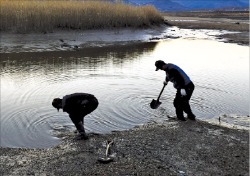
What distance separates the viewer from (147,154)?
753cm

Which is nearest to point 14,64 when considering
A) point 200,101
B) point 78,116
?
point 200,101

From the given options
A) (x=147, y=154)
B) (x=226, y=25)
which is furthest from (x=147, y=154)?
(x=226, y=25)

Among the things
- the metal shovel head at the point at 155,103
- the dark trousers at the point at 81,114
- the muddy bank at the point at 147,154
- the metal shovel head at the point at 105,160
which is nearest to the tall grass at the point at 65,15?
the metal shovel head at the point at 155,103

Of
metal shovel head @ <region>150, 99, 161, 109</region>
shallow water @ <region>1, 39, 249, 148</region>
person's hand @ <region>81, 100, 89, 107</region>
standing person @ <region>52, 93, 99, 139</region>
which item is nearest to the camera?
→ standing person @ <region>52, 93, 99, 139</region>

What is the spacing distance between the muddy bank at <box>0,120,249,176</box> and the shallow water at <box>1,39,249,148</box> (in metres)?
1.08

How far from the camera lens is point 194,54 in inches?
963

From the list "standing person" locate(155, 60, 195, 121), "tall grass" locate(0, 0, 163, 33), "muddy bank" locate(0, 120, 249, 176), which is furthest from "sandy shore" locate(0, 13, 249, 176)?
"tall grass" locate(0, 0, 163, 33)

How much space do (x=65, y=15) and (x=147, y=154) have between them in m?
22.7

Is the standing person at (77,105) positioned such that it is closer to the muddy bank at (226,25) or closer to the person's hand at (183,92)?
the person's hand at (183,92)

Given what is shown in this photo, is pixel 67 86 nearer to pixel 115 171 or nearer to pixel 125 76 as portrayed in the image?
pixel 125 76

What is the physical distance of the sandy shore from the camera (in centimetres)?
689

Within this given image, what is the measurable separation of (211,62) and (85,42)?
9839mm

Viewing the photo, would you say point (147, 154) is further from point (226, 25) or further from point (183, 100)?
point (226, 25)

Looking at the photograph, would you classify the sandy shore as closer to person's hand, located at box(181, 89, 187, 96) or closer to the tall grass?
person's hand, located at box(181, 89, 187, 96)
